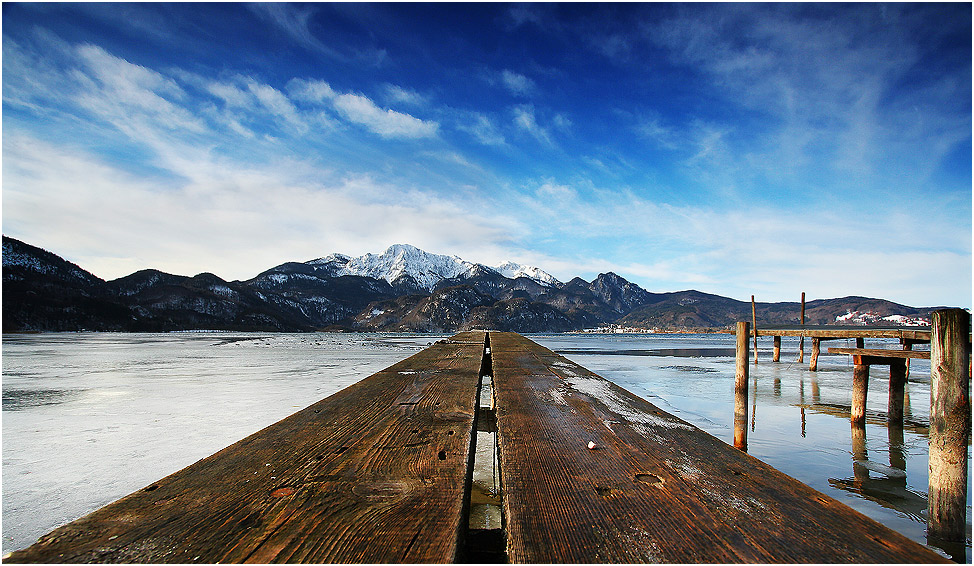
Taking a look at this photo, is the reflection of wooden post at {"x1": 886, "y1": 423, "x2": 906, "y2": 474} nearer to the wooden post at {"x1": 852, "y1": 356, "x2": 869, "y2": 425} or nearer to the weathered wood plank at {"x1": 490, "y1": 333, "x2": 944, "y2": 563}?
the wooden post at {"x1": 852, "y1": 356, "x2": 869, "y2": 425}

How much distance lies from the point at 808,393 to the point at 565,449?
1427 centimetres

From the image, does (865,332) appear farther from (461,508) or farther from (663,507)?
(461,508)

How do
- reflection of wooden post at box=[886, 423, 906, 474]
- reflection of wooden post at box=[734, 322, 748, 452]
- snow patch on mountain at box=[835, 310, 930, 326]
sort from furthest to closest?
1. snow patch on mountain at box=[835, 310, 930, 326]
2. reflection of wooden post at box=[734, 322, 748, 452]
3. reflection of wooden post at box=[886, 423, 906, 474]

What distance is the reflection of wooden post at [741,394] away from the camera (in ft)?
22.8

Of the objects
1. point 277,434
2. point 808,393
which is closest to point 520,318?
point 808,393

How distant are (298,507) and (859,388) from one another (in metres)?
10.0

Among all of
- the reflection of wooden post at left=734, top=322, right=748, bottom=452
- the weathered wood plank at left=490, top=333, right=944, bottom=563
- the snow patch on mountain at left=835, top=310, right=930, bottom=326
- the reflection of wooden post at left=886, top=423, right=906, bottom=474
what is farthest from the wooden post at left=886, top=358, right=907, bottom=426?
the snow patch on mountain at left=835, top=310, right=930, bottom=326

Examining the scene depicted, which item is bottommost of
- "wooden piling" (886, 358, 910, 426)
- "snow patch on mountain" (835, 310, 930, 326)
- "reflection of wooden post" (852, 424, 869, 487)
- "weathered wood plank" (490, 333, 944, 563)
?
"reflection of wooden post" (852, 424, 869, 487)

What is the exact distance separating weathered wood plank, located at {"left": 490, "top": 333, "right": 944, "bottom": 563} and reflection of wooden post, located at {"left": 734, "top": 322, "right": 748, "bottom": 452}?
496cm

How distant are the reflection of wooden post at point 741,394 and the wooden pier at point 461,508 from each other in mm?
5005

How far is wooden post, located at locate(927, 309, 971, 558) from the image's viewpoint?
346cm

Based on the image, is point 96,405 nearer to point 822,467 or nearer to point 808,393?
point 822,467

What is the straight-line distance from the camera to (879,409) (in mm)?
10547

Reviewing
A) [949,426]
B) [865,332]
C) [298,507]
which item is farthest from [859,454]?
[865,332]
